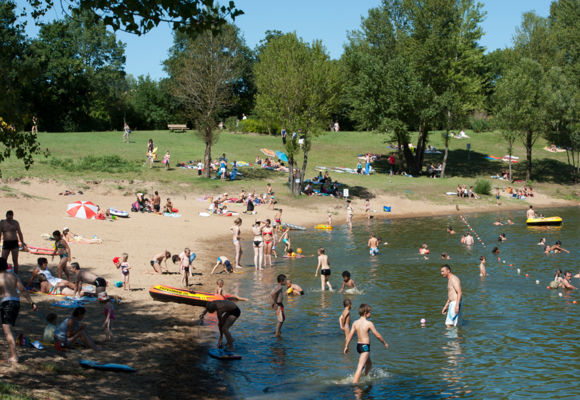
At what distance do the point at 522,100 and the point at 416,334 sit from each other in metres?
46.7

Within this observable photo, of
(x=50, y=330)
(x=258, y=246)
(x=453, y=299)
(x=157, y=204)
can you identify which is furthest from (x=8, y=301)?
(x=157, y=204)

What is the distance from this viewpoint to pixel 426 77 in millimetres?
58344

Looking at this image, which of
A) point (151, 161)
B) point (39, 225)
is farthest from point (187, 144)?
point (39, 225)

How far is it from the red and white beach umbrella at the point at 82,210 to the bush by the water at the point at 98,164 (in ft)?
42.3

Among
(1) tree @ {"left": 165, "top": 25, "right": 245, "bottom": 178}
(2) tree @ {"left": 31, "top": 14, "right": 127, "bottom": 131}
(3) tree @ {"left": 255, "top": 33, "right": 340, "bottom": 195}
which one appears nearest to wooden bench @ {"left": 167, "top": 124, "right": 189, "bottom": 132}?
(2) tree @ {"left": 31, "top": 14, "right": 127, "bottom": 131}

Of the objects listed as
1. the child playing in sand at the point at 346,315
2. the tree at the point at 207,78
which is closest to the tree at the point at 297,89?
the tree at the point at 207,78

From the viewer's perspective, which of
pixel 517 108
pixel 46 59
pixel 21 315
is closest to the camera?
pixel 21 315

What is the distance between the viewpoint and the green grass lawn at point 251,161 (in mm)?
44531

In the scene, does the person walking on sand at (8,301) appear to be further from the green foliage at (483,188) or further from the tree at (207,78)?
the green foliage at (483,188)

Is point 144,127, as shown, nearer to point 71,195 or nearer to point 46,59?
point 46,59

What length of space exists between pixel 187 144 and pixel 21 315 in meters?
45.4

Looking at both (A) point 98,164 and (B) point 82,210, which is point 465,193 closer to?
(A) point 98,164

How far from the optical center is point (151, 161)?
48.0 meters

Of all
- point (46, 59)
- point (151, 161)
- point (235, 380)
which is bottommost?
point (235, 380)
